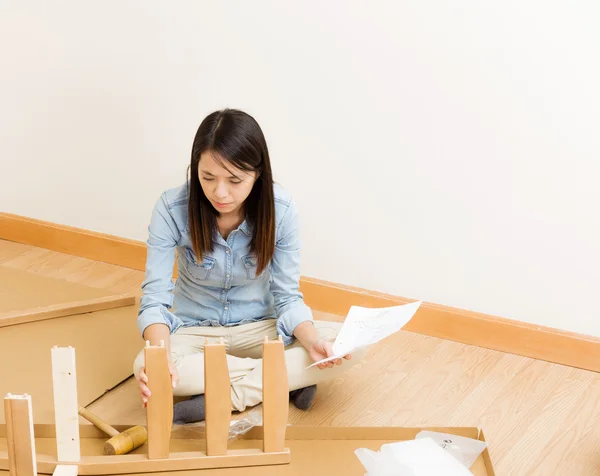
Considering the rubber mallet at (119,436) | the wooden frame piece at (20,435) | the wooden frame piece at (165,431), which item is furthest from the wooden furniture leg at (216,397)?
the wooden frame piece at (20,435)

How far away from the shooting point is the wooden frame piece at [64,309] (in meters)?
1.73

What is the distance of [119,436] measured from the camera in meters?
1.30

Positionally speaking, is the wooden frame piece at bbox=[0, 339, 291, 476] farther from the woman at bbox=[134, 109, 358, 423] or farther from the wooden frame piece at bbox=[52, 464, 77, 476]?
the woman at bbox=[134, 109, 358, 423]

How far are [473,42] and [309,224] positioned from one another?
1.87 ft

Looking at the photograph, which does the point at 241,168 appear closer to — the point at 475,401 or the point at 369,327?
the point at 369,327

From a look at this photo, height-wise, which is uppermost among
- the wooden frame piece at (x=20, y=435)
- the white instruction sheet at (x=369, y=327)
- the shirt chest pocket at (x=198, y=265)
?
the shirt chest pocket at (x=198, y=265)

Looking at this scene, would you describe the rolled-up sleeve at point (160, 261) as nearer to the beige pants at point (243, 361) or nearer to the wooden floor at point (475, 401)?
the beige pants at point (243, 361)

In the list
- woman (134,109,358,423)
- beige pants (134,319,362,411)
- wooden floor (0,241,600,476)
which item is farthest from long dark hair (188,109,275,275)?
wooden floor (0,241,600,476)

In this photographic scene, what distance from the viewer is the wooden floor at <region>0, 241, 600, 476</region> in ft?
4.60

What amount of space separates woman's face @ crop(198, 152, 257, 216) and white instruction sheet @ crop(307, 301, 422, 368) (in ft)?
0.93

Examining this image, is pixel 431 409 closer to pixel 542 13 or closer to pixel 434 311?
pixel 434 311

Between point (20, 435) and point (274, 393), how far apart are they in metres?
0.37

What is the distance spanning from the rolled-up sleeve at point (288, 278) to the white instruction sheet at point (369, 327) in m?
0.16

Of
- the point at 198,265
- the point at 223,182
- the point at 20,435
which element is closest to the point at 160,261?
the point at 198,265
